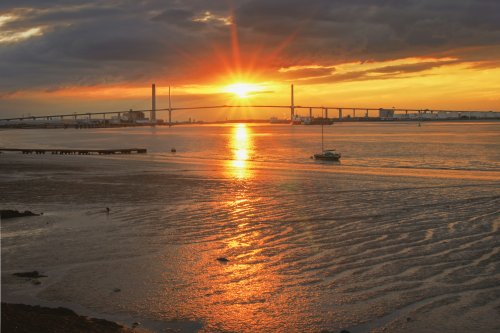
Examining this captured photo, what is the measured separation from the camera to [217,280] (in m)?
10.9

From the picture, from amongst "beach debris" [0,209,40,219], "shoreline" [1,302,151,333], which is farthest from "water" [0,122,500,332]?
"shoreline" [1,302,151,333]

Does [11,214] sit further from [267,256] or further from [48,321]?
[48,321]

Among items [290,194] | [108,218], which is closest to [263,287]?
[108,218]

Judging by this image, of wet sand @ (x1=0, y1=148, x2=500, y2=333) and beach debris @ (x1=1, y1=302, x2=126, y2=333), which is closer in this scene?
beach debris @ (x1=1, y1=302, x2=126, y2=333)

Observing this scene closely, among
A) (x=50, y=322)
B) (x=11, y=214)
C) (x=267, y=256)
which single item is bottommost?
(x=267, y=256)

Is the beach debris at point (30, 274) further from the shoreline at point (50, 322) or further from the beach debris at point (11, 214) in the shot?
the beach debris at point (11, 214)

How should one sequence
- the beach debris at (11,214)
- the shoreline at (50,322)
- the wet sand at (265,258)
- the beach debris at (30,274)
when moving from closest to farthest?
the shoreline at (50,322), the wet sand at (265,258), the beach debris at (30,274), the beach debris at (11,214)

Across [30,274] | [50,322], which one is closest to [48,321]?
[50,322]

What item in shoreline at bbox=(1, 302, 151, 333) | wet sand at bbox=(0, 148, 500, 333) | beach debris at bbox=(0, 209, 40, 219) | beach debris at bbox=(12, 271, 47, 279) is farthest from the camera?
beach debris at bbox=(0, 209, 40, 219)

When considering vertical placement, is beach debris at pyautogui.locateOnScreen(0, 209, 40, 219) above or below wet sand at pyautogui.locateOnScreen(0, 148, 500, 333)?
above

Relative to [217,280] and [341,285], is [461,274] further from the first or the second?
[217,280]

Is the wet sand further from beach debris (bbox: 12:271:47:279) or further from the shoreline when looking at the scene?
the shoreline

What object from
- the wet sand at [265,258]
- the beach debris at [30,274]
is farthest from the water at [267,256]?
the beach debris at [30,274]

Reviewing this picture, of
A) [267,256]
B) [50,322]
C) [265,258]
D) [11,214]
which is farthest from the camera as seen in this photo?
[11,214]
